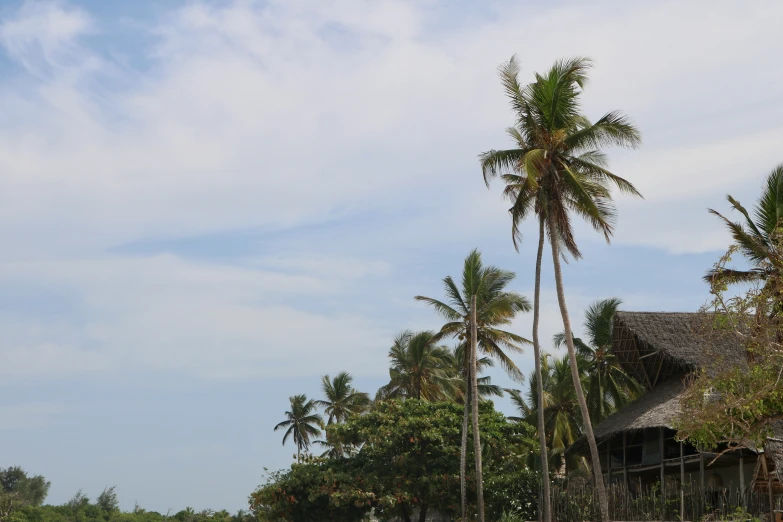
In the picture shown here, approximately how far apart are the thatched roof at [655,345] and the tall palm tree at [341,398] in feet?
78.5

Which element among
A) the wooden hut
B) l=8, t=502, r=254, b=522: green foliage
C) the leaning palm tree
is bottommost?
l=8, t=502, r=254, b=522: green foliage

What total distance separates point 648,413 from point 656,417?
2.77ft

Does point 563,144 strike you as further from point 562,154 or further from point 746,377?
point 746,377

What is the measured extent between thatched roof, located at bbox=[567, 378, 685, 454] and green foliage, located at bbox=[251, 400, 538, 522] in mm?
2552

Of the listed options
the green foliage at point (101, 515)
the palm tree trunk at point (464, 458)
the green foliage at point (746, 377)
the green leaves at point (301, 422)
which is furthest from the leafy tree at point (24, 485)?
the green foliage at point (746, 377)

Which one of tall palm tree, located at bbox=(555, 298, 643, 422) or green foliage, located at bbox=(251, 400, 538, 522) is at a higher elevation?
tall palm tree, located at bbox=(555, 298, 643, 422)

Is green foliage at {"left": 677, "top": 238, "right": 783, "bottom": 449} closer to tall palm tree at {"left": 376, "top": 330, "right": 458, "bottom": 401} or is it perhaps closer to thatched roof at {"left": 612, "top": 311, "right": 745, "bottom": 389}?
thatched roof at {"left": 612, "top": 311, "right": 745, "bottom": 389}

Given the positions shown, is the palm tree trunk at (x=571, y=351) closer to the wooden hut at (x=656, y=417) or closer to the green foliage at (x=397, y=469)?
the wooden hut at (x=656, y=417)

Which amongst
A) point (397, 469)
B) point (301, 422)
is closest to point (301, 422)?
point (301, 422)

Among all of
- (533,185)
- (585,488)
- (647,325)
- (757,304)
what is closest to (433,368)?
(647,325)

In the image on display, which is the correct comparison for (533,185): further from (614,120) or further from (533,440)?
(533,440)

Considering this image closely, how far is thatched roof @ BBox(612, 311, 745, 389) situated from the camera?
93.3 feet

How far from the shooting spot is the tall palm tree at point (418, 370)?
3981cm

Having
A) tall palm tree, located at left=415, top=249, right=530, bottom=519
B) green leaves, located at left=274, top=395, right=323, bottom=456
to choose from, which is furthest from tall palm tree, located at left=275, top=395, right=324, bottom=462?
tall palm tree, located at left=415, top=249, right=530, bottom=519
